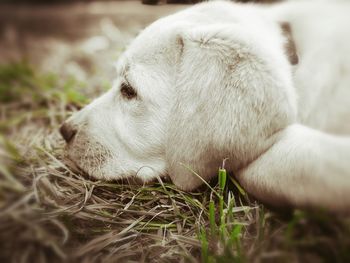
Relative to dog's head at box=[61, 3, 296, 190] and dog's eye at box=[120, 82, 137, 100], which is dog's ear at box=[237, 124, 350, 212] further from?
dog's eye at box=[120, 82, 137, 100]

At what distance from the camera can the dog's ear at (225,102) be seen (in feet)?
6.32

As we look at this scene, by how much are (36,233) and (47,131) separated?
1.68 meters

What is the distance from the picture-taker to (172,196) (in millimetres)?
2180

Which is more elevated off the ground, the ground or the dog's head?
the dog's head

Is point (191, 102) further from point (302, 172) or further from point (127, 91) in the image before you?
point (302, 172)

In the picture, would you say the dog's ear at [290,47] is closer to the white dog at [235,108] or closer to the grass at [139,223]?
the white dog at [235,108]

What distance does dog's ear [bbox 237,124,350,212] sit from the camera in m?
1.60

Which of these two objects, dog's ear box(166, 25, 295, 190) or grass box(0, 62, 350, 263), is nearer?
grass box(0, 62, 350, 263)

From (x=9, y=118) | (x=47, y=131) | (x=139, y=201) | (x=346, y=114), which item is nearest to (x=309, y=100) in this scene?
(x=346, y=114)

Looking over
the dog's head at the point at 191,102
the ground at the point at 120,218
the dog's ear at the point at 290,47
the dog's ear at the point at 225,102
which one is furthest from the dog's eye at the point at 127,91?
the dog's ear at the point at 290,47

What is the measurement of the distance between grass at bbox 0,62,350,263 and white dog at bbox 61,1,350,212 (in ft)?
0.31

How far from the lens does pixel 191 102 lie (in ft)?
6.77

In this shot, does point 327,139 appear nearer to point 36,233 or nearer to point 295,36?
point 295,36

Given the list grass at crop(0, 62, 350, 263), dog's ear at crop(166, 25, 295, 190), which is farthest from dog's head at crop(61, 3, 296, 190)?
grass at crop(0, 62, 350, 263)
